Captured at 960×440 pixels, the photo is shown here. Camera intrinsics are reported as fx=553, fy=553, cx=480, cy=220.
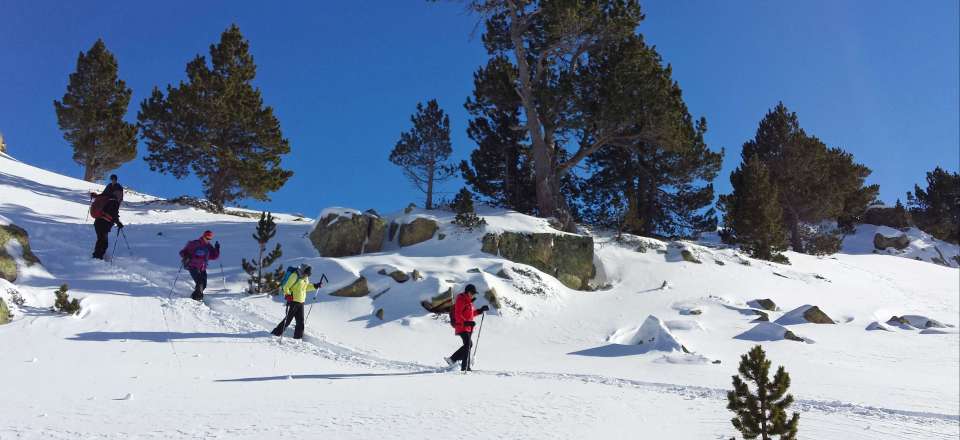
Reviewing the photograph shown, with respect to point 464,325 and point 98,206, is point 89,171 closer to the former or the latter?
point 98,206

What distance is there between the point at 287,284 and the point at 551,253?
34.1 feet

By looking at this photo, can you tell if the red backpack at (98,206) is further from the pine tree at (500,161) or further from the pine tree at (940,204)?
the pine tree at (940,204)

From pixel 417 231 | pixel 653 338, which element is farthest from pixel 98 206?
pixel 653 338

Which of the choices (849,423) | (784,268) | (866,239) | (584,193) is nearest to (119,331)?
(849,423)

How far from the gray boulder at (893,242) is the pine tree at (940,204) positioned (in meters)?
7.09

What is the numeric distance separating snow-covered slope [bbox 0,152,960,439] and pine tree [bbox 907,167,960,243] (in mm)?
27956

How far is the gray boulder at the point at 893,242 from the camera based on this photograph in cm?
3784

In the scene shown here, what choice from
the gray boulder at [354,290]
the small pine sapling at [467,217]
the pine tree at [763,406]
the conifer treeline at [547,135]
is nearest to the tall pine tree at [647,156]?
the conifer treeline at [547,135]

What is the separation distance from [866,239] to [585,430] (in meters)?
44.2

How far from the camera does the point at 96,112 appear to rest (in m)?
31.4

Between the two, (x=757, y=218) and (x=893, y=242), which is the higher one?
(x=893, y=242)

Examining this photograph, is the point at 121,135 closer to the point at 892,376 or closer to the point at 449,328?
the point at 449,328

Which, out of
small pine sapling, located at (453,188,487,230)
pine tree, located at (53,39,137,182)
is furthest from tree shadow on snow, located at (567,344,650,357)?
pine tree, located at (53,39,137,182)

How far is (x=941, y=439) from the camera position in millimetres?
5746
